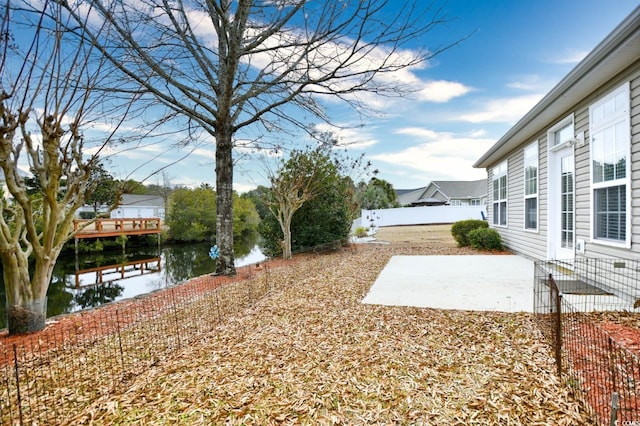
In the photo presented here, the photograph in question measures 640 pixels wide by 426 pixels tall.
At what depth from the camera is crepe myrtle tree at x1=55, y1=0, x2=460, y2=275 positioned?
5211mm

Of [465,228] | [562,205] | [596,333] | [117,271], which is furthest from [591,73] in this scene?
[117,271]

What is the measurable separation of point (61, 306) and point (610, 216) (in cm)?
1088

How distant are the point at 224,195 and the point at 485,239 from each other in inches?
312

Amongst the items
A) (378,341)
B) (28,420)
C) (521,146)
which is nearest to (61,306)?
(28,420)

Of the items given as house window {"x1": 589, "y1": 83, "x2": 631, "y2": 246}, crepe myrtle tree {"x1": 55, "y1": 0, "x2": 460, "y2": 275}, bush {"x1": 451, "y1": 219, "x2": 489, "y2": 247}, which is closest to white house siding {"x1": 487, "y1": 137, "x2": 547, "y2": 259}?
bush {"x1": 451, "y1": 219, "x2": 489, "y2": 247}

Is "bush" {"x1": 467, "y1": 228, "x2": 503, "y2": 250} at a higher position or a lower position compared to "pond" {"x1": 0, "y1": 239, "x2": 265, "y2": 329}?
higher

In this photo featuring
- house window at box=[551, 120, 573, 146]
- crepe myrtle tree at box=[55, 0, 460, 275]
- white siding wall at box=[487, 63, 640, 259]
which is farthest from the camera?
house window at box=[551, 120, 573, 146]

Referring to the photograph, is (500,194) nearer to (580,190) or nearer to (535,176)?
(535,176)

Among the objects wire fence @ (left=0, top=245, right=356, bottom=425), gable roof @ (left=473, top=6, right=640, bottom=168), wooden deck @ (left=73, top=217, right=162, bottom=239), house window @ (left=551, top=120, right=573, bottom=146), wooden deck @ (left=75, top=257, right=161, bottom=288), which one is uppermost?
gable roof @ (left=473, top=6, right=640, bottom=168)

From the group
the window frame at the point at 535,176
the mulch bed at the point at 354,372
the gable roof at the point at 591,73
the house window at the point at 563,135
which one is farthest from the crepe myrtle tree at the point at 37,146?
the window frame at the point at 535,176

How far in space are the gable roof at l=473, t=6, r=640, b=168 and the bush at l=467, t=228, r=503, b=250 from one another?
3906 mm

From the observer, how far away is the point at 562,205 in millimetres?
6270

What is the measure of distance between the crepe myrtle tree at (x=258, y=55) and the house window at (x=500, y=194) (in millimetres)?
5966

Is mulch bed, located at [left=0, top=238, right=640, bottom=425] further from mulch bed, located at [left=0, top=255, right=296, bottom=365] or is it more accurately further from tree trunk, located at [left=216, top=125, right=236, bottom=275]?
tree trunk, located at [left=216, top=125, right=236, bottom=275]
